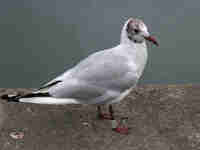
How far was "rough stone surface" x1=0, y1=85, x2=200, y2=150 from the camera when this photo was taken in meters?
2.26

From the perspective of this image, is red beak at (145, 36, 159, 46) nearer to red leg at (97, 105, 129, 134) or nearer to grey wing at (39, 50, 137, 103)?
grey wing at (39, 50, 137, 103)

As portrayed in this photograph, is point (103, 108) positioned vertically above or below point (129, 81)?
below

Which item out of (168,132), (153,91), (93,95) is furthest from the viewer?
(153,91)

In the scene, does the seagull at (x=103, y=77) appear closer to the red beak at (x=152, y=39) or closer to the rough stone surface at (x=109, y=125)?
the red beak at (x=152, y=39)

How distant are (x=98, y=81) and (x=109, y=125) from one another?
36 cm

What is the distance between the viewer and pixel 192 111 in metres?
2.59

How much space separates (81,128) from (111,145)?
24 centimetres

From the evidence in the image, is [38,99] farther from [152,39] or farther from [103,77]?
[152,39]

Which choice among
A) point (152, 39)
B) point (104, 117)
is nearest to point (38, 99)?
point (104, 117)

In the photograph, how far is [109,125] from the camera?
245 cm

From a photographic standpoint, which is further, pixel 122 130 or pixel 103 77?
pixel 122 130

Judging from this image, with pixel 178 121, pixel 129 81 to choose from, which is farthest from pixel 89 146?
pixel 178 121

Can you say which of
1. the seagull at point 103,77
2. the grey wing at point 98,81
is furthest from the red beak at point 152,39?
the grey wing at point 98,81

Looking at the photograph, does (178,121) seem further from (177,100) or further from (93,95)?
(93,95)
